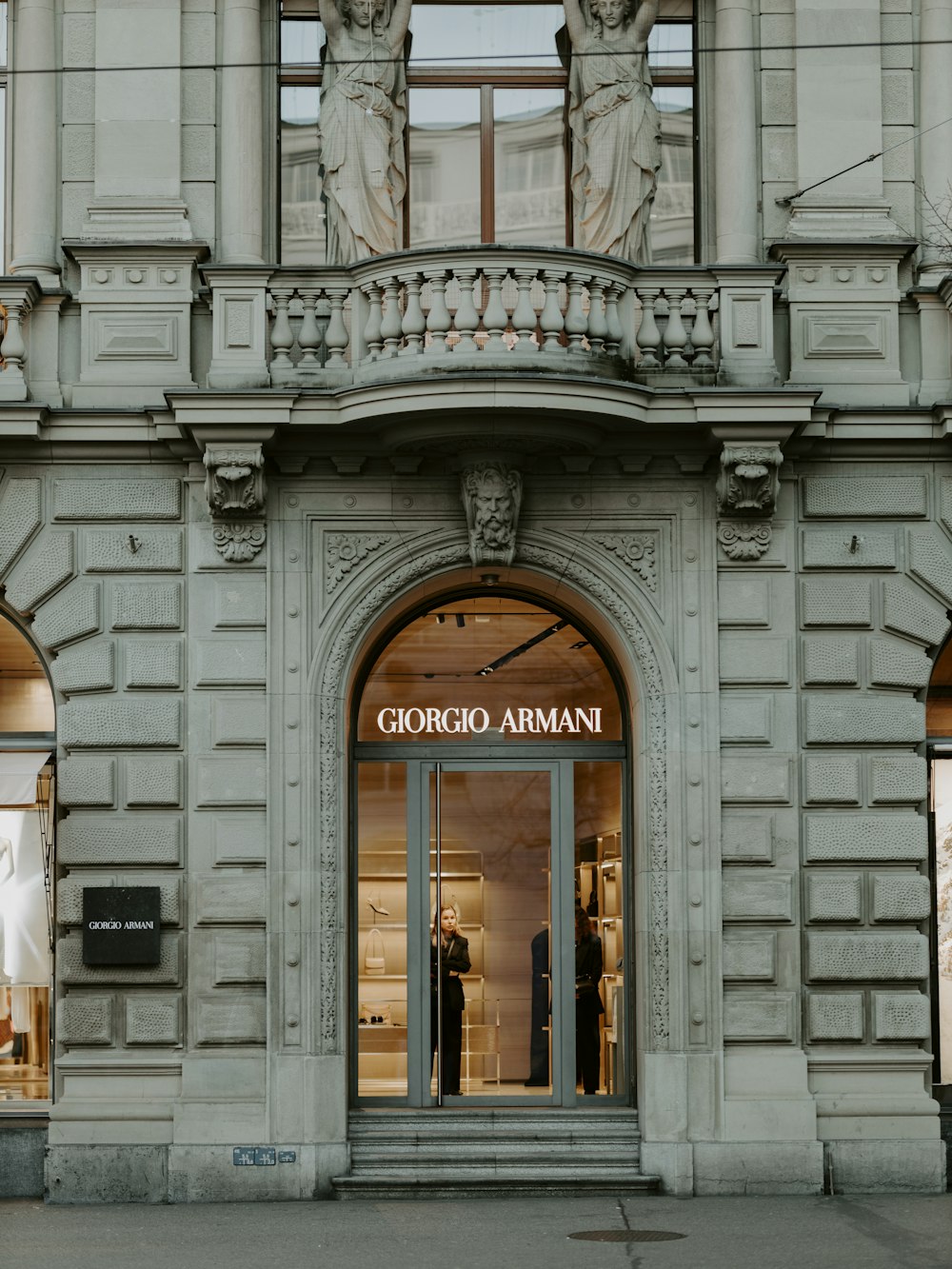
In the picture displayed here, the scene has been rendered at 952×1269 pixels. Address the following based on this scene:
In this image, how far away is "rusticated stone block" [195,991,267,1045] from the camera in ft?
50.2

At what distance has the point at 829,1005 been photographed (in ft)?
50.7

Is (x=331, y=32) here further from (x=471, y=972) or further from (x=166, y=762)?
(x=471, y=972)

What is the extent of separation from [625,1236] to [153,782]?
5200mm

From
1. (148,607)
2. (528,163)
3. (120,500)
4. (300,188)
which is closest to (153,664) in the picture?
(148,607)

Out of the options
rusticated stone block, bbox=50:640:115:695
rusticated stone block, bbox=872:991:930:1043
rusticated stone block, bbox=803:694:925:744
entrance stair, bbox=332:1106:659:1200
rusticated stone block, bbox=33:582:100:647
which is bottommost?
entrance stair, bbox=332:1106:659:1200

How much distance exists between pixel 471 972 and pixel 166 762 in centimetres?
316

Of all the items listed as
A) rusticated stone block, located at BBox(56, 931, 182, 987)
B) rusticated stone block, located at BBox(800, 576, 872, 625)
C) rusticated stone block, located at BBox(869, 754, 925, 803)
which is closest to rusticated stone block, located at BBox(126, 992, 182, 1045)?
rusticated stone block, located at BBox(56, 931, 182, 987)

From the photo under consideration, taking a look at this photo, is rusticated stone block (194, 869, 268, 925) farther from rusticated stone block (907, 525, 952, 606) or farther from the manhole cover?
rusticated stone block (907, 525, 952, 606)

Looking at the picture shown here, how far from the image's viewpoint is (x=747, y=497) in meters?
15.6

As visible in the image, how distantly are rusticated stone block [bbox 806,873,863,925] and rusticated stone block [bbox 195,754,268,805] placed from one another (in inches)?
177

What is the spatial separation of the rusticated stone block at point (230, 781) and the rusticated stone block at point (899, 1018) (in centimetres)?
523

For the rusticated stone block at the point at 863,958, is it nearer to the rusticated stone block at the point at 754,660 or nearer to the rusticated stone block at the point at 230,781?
the rusticated stone block at the point at 754,660

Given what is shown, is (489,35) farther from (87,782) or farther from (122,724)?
(87,782)

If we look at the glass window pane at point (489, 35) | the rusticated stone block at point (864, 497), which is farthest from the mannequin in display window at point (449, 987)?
the glass window pane at point (489, 35)
